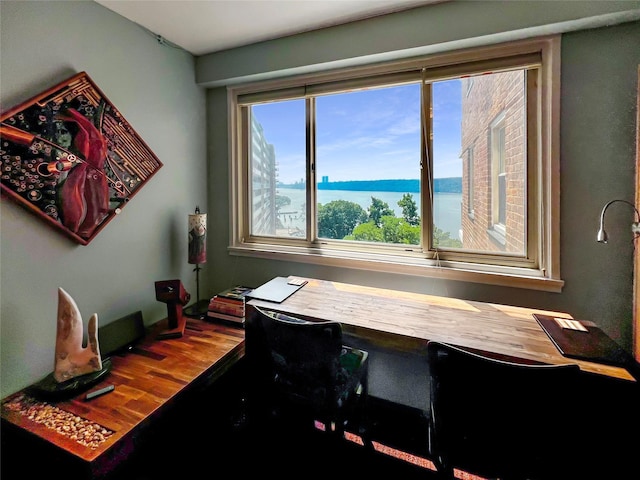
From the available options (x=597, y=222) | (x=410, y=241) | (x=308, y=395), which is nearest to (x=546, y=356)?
(x=308, y=395)

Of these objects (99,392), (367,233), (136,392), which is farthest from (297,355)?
(367,233)

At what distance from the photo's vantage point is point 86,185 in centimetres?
174

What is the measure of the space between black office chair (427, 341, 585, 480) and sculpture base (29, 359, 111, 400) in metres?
1.58

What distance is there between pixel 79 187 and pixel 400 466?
7.22ft

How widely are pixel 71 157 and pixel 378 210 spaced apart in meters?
1.87

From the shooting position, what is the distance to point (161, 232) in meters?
2.25

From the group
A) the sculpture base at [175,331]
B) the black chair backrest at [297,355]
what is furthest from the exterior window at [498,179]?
the sculpture base at [175,331]

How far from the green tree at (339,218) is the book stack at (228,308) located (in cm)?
80

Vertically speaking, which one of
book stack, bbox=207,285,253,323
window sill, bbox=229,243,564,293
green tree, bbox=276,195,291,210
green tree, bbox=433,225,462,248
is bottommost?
book stack, bbox=207,285,253,323

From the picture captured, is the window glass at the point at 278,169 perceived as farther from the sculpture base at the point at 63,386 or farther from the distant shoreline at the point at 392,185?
the sculpture base at the point at 63,386

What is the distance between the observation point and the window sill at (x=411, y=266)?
1.77 meters

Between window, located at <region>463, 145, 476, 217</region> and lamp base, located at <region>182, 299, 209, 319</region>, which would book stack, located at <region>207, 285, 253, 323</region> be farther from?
window, located at <region>463, 145, 476, 217</region>

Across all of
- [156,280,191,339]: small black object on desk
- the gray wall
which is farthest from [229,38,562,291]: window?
[156,280,191,339]: small black object on desk

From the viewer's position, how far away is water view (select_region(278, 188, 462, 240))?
2.02 m
